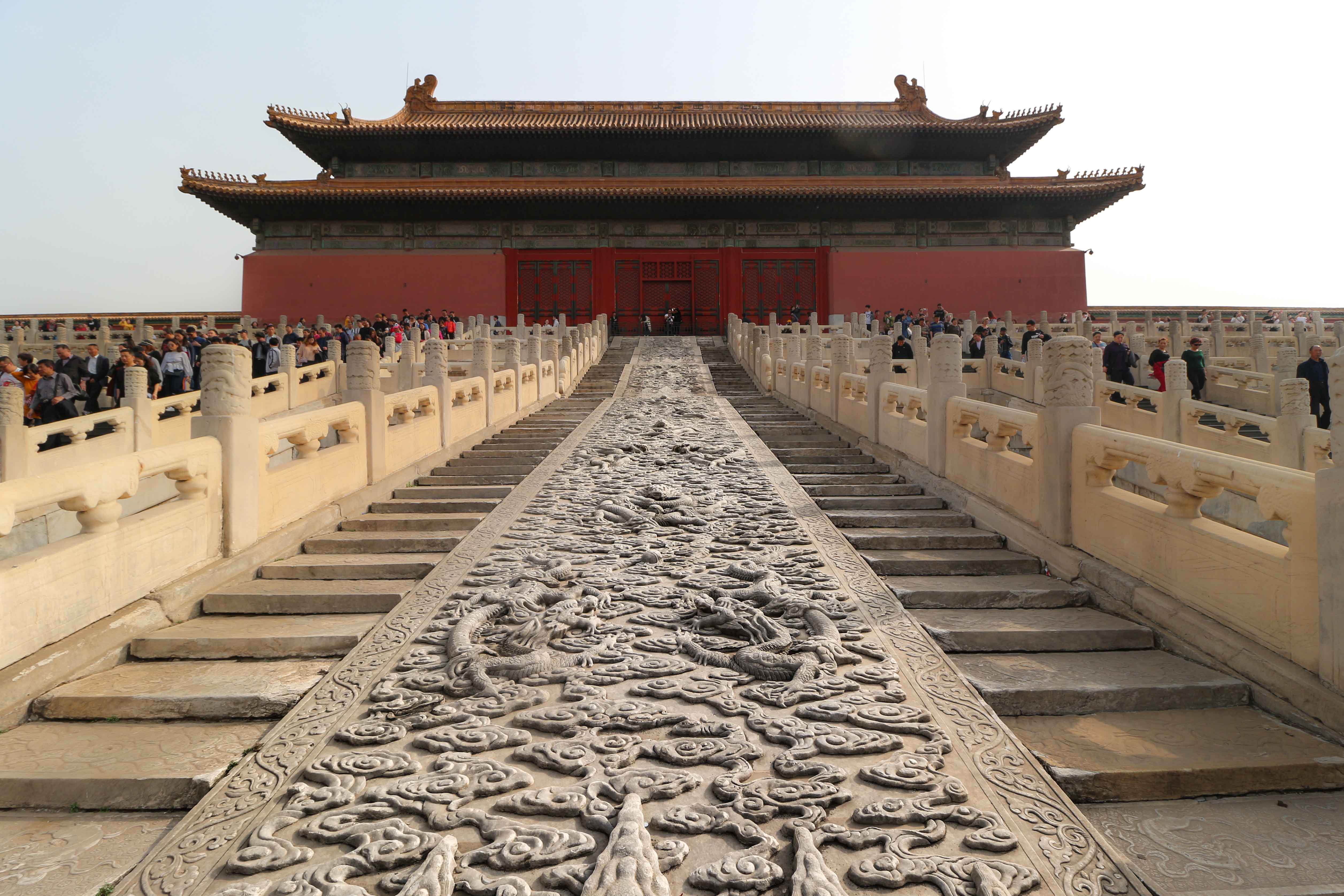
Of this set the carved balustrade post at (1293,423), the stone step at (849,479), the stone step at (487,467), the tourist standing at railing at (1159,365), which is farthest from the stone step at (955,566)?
the tourist standing at railing at (1159,365)

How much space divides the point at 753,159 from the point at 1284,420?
2324 cm

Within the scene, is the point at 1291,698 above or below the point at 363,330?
below

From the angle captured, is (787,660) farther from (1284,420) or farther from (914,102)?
(914,102)

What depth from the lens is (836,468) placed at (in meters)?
8.34

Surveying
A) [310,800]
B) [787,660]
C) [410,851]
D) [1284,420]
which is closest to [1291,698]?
[787,660]

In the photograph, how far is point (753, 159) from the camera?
100 feet

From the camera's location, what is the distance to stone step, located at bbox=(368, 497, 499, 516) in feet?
22.3

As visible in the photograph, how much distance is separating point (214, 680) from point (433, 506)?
3.20 metres

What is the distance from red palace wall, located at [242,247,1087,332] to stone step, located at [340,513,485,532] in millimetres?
22039

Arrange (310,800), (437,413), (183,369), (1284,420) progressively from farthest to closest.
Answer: (183,369) < (1284,420) < (437,413) < (310,800)

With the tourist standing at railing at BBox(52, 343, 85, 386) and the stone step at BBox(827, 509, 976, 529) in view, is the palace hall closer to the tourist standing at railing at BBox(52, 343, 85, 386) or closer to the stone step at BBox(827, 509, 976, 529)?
the tourist standing at railing at BBox(52, 343, 85, 386)

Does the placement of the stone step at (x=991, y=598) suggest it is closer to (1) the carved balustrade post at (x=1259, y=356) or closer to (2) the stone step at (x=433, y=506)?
(2) the stone step at (x=433, y=506)

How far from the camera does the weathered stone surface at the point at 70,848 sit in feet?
8.18

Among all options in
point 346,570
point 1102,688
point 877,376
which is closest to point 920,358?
point 877,376
